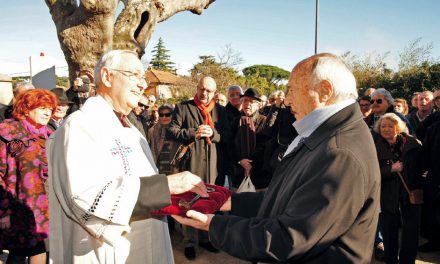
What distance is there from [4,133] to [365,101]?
5.06m

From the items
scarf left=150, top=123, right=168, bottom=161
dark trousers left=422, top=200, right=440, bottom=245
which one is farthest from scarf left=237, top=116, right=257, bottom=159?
dark trousers left=422, top=200, right=440, bottom=245

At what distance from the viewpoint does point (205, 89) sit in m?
4.78

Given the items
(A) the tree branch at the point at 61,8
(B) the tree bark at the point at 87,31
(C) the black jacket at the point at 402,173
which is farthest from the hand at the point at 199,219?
(A) the tree branch at the point at 61,8

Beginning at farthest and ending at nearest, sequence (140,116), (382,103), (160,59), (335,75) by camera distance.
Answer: (160,59)
(140,116)
(382,103)
(335,75)

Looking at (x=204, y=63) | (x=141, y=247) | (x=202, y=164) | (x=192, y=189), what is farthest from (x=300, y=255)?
(x=204, y=63)

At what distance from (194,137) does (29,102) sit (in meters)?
2.05

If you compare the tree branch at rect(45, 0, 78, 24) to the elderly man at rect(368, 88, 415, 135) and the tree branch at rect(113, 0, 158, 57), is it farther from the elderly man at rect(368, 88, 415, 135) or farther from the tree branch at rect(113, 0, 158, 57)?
the elderly man at rect(368, 88, 415, 135)

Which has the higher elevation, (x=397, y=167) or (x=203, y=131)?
(x=203, y=131)

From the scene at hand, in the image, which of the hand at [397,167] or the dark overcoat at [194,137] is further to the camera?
the dark overcoat at [194,137]

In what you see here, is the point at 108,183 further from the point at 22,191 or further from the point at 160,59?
the point at 160,59

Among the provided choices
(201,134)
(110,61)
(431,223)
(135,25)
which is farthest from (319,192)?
(135,25)

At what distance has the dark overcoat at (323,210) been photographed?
4.53ft

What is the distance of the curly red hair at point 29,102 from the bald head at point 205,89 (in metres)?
2.01

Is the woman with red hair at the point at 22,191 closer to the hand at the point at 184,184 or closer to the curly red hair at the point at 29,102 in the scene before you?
the curly red hair at the point at 29,102
